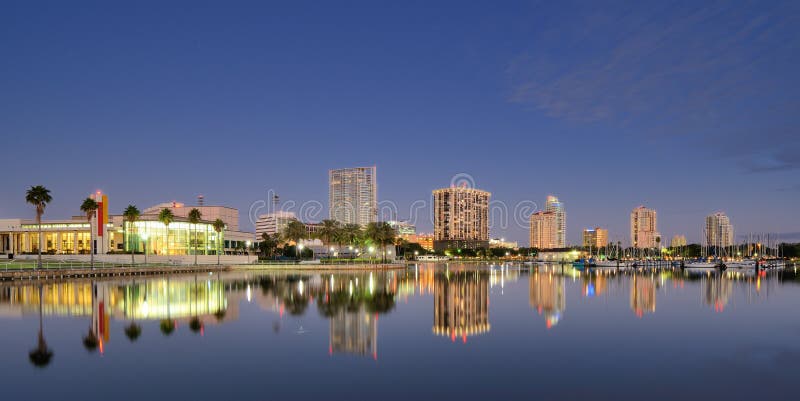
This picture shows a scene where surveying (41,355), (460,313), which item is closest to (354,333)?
(460,313)

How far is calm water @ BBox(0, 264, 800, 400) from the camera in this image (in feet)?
55.1

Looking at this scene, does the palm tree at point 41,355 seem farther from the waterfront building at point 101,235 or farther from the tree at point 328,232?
the tree at point 328,232

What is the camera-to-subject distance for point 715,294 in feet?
176

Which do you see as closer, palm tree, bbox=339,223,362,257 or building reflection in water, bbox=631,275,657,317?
building reflection in water, bbox=631,275,657,317

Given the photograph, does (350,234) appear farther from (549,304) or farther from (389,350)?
(389,350)

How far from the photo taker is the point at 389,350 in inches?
893

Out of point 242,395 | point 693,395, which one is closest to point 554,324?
point 693,395

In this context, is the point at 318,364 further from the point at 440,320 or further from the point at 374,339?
the point at 440,320

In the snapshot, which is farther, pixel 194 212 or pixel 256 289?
pixel 194 212

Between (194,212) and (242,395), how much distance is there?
10180 centimetres

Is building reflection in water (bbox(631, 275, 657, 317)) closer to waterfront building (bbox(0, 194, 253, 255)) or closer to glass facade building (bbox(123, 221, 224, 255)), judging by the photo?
waterfront building (bbox(0, 194, 253, 255))

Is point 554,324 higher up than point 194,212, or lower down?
Result: lower down

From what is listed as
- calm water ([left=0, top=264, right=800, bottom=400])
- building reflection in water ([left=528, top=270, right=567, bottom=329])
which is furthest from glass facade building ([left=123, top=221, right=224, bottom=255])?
building reflection in water ([left=528, top=270, right=567, bottom=329])

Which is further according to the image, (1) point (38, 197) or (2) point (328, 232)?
(2) point (328, 232)
